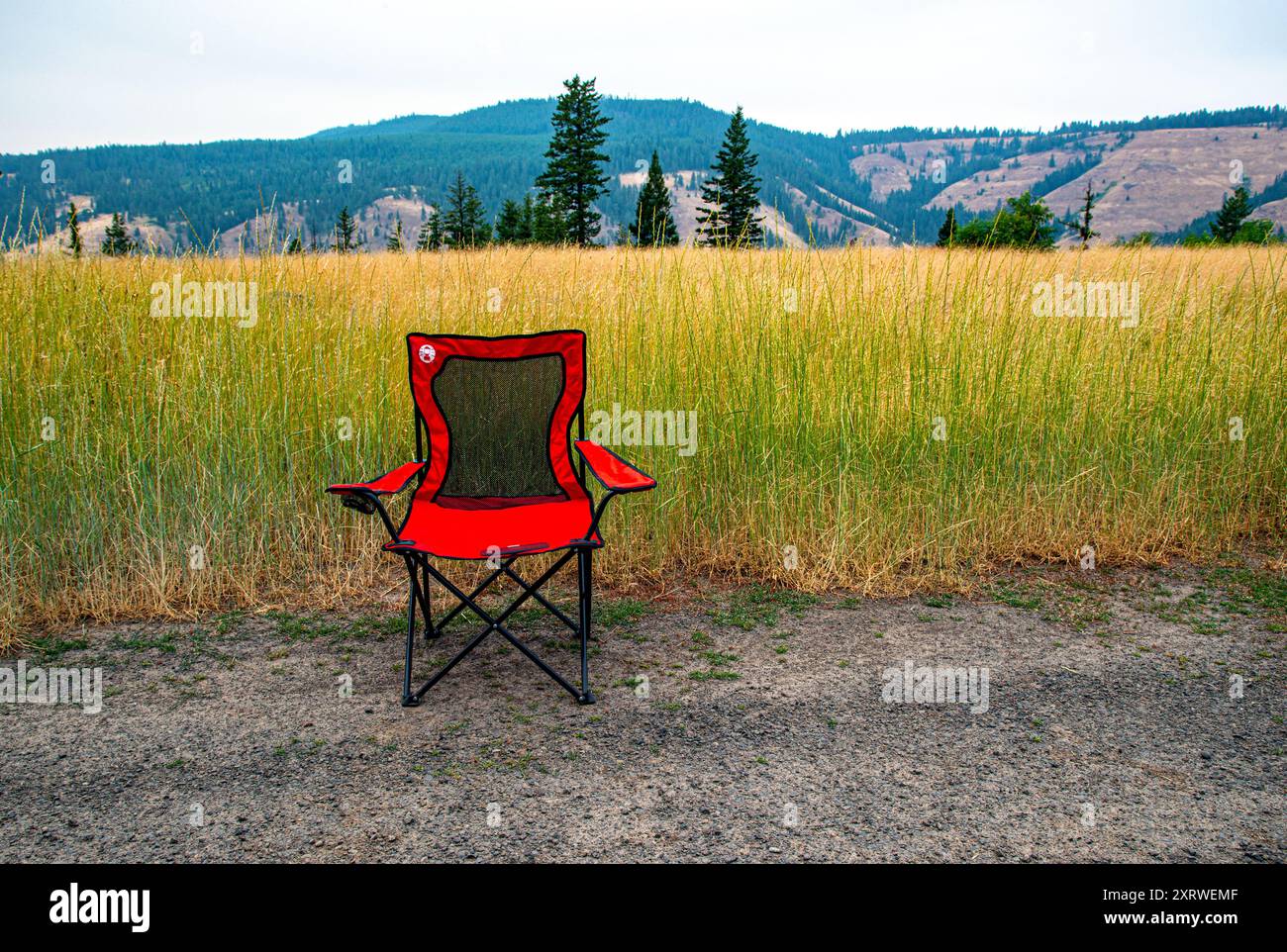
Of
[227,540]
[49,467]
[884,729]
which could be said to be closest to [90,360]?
[49,467]

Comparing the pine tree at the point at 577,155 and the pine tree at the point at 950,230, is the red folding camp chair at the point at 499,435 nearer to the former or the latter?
the pine tree at the point at 950,230

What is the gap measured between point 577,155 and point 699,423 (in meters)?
32.2

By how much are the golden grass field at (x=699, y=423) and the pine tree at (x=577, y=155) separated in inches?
1159


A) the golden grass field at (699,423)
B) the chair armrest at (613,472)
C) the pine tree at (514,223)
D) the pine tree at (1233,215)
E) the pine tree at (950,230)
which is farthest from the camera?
the pine tree at (1233,215)

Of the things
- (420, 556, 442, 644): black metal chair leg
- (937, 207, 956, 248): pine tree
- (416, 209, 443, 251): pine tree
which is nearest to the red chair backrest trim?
(420, 556, 442, 644): black metal chair leg

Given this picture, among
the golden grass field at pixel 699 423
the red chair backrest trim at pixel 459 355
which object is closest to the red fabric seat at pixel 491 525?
the red chair backrest trim at pixel 459 355

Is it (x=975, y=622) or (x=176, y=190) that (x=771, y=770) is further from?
(x=176, y=190)

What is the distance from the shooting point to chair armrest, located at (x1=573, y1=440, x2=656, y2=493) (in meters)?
2.80

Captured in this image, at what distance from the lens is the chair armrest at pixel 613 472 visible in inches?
110

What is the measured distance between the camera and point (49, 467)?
3635 mm

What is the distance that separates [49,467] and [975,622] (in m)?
4.03

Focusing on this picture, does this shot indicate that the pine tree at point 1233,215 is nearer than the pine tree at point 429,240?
No

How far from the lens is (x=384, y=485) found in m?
2.90

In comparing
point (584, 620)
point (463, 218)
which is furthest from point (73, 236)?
point (463, 218)
